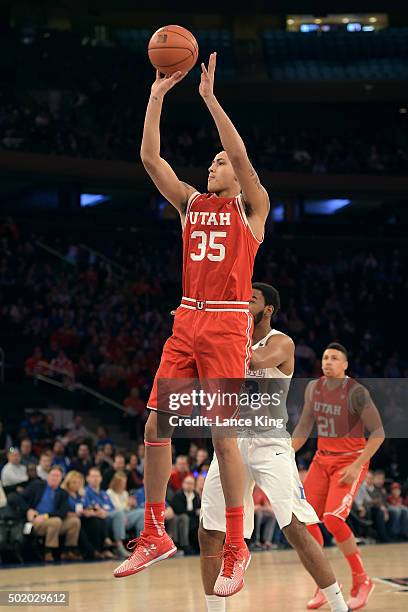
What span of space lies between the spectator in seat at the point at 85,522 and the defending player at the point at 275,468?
4.98m

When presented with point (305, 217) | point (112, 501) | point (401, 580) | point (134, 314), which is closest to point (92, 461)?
point (112, 501)

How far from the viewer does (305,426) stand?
9312mm

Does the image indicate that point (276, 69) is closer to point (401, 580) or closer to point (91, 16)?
point (91, 16)

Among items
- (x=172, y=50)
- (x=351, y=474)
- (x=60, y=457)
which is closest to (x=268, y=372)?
(x=351, y=474)

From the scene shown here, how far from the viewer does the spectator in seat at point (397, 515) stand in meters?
15.4

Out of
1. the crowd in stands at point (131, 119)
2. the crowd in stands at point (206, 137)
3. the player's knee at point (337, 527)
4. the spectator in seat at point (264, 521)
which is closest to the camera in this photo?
the player's knee at point (337, 527)

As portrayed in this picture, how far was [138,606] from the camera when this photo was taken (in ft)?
28.6

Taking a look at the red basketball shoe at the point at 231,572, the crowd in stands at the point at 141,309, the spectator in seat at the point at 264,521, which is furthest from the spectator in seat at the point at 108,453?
the red basketball shoe at the point at 231,572

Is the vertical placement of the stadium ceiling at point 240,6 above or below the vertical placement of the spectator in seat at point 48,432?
above

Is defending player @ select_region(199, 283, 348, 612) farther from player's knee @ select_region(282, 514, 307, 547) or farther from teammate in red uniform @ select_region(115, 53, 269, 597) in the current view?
teammate in red uniform @ select_region(115, 53, 269, 597)

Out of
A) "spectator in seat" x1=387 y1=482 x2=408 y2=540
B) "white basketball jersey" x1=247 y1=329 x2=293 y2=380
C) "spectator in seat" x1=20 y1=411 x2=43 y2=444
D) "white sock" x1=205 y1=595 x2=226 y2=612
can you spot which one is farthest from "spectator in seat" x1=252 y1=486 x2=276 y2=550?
"white sock" x1=205 y1=595 x2=226 y2=612

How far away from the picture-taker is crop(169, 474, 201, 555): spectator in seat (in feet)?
43.0

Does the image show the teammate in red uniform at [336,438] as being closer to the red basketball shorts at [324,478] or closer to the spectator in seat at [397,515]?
the red basketball shorts at [324,478]

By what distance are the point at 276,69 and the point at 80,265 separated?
1035 centimetres
